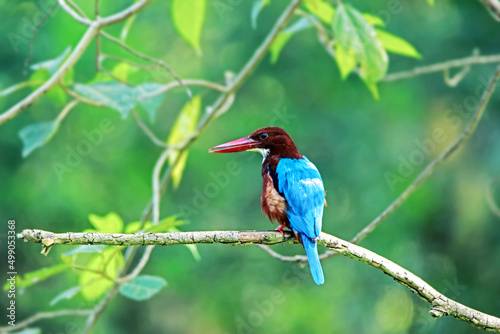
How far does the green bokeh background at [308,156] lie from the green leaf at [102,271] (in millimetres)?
2705

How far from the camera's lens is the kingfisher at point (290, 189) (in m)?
2.03

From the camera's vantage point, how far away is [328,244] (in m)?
1.76

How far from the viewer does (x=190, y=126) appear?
2.92 meters

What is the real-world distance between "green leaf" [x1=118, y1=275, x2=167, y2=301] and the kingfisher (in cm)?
47

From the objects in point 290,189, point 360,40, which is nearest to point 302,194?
point 290,189

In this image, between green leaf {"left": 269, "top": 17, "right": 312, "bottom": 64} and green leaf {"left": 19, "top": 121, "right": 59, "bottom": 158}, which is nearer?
green leaf {"left": 19, "top": 121, "right": 59, "bottom": 158}

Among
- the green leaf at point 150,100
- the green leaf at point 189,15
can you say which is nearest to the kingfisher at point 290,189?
the green leaf at point 150,100

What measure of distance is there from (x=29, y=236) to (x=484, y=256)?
4.00 meters

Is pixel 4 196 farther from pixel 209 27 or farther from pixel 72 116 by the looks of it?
pixel 209 27

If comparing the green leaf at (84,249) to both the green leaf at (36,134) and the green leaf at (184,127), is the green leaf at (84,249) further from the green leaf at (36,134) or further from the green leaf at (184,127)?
the green leaf at (184,127)

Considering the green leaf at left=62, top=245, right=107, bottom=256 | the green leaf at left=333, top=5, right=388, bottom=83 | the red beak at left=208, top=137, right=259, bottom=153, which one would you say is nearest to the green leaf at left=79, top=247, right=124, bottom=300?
the green leaf at left=62, top=245, right=107, bottom=256

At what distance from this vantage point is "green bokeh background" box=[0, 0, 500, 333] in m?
4.88

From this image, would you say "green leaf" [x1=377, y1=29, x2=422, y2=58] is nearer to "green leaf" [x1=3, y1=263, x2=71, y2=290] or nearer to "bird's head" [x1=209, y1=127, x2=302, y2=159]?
"bird's head" [x1=209, y1=127, x2=302, y2=159]

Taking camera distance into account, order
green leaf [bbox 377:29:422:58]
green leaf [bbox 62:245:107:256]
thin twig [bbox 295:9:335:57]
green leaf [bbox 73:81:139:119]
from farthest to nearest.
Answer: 1. thin twig [bbox 295:9:335:57]
2. green leaf [bbox 377:29:422:58]
3. green leaf [bbox 73:81:139:119]
4. green leaf [bbox 62:245:107:256]
